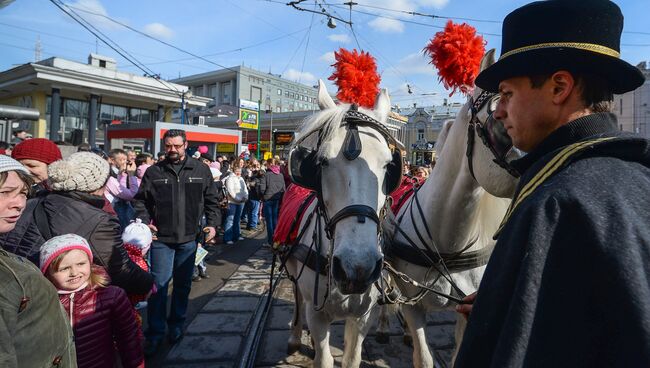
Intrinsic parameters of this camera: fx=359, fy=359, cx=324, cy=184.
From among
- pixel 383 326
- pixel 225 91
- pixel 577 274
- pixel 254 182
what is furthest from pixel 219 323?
pixel 225 91

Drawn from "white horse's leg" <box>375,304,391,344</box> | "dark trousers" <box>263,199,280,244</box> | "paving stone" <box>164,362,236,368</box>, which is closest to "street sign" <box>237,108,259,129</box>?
"dark trousers" <box>263,199,280,244</box>

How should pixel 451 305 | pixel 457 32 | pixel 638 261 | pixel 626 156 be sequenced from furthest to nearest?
1. pixel 457 32
2. pixel 451 305
3. pixel 626 156
4. pixel 638 261

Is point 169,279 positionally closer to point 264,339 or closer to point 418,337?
point 264,339

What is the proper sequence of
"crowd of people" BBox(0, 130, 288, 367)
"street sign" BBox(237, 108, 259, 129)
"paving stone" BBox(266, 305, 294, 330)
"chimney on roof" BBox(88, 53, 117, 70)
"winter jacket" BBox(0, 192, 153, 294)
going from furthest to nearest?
"chimney on roof" BBox(88, 53, 117, 70) → "street sign" BBox(237, 108, 259, 129) → "paving stone" BBox(266, 305, 294, 330) → "winter jacket" BBox(0, 192, 153, 294) → "crowd of people" BBox(0, 130, 288, 367)

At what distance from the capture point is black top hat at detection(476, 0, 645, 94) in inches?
34.2

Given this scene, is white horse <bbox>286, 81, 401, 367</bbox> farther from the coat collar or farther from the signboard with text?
the signboard with text

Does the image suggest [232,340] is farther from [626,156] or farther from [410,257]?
[626,156]

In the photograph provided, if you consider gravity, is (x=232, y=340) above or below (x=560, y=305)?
below

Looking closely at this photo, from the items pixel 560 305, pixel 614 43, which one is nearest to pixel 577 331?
pixel 560 305

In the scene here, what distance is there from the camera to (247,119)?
22016 millimetres

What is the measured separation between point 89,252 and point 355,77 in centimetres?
225

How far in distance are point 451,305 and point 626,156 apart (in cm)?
202

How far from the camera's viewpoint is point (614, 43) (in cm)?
92

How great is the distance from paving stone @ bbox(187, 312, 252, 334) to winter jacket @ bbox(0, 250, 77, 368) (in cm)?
270
